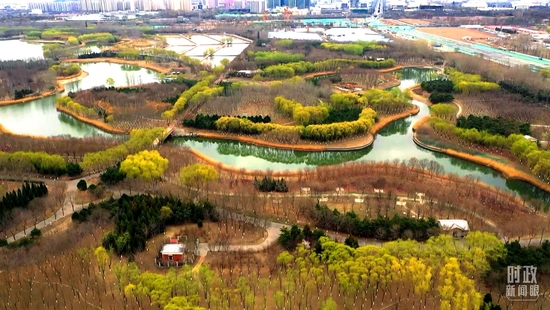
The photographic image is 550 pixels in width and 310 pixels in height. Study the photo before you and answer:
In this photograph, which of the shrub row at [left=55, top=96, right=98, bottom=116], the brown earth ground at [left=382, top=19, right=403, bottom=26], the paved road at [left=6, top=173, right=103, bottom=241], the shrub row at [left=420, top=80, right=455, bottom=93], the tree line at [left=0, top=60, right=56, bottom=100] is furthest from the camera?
the brown earth ground at [left=382, top=19, right=403, bottom=26]

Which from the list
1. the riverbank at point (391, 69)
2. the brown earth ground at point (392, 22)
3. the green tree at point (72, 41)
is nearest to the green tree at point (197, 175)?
the riverbank at point (391, 69)

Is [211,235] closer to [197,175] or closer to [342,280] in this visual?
[197,175]

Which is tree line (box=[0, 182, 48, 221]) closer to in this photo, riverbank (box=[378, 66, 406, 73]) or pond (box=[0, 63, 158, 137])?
pond (box=[0, 63, 158, 137])

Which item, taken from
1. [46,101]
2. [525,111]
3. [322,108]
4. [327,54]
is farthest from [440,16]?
[46,101]

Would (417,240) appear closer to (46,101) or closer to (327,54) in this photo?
(46,101)

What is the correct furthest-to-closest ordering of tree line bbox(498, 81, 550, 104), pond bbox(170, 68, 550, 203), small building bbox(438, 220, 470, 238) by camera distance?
tree line bbox(498, 81, 550, 104) → pond bbox(170, 68, 550, 203) → small building bbox(438, 220, 470, 238)

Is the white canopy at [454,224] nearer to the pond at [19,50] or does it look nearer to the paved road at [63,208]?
the paved road at [63,208]

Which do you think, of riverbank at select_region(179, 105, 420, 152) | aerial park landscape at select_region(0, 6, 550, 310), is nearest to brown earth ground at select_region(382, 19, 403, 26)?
aerial park landscape at select_region(0, 6, 550, 310)
